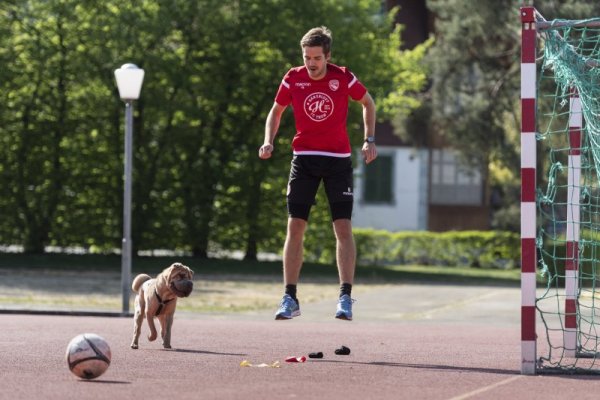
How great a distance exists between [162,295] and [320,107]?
2.01 m

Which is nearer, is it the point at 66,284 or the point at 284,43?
the point at 66,284

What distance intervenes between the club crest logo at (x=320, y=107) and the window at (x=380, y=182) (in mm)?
40478

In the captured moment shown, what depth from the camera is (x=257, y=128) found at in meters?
34.4

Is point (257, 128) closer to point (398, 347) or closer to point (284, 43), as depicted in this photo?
point (284, 43)

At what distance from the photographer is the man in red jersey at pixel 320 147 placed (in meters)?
10.5

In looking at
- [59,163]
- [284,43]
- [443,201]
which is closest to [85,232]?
[59,163]

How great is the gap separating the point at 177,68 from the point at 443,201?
68.5 feet

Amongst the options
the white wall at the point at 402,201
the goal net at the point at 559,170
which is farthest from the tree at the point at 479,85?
the goal net at the point at 559,170

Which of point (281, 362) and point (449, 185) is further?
point (449, 185)

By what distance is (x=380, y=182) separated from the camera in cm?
5122

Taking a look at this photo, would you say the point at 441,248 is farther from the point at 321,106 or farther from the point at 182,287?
the point at 182,287

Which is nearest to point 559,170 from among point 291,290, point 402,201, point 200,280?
point 291,290

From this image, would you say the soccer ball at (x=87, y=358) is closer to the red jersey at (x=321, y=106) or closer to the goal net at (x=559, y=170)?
the red jersey at (x=321, y=106)

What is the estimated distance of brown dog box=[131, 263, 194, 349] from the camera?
10684mm
